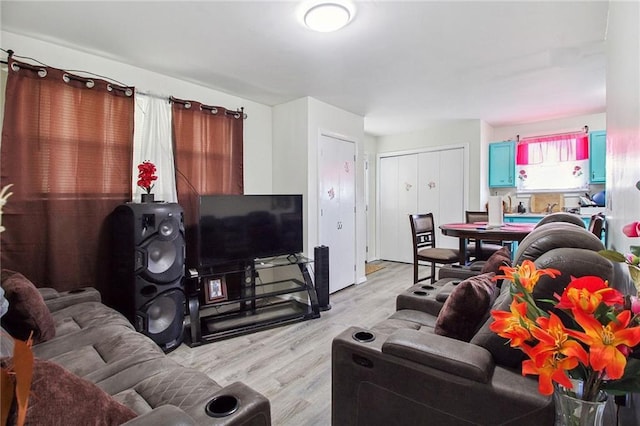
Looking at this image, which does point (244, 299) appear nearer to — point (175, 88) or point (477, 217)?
point (175, 88)

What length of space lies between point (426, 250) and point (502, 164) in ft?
7.23

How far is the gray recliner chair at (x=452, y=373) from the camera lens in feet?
3.19

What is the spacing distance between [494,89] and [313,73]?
2064 millimetres

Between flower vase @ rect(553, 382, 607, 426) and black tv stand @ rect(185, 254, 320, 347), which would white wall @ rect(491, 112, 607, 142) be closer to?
black tv stand @ rect(185, 254, 320, 347)

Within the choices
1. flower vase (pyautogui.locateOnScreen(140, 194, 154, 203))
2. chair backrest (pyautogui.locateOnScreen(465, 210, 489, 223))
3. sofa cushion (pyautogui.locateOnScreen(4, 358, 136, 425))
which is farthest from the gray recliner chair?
chair backrest (pyautogui.locateOnScreen(465, 210, 489, 223))

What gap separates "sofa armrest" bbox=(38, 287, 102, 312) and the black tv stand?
2.29ft

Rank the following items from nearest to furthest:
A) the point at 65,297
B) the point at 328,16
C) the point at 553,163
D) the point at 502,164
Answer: the point at 328,16 < the point at 65,297 < the point at 553,163 < the point at 502,164

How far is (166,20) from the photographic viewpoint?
2.06 metres

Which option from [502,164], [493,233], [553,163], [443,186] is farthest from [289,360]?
[553,163]

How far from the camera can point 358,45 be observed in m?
2.39

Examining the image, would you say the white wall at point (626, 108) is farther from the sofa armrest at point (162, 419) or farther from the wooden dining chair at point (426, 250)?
the wooden dining chair at point (426, 250)

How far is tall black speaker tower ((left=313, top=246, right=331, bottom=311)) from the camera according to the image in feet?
11.0

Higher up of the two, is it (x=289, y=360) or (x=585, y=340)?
(x=585, y=340)

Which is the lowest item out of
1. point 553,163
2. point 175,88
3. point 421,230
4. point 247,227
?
point 421,230
